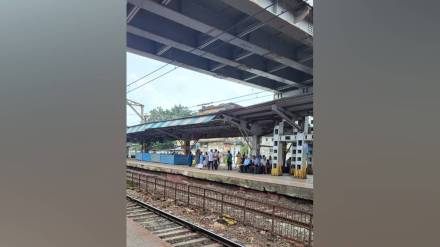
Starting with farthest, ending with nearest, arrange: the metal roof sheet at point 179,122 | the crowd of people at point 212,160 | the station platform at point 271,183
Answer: the crowd of people at point 212,160 < the metal roof sheet at point 179,122 < the station platform at point 271,183

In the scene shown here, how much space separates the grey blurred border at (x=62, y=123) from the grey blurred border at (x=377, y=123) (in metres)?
1.10

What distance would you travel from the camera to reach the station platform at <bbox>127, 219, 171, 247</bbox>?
16.1 ft

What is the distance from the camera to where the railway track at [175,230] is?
18.5ft

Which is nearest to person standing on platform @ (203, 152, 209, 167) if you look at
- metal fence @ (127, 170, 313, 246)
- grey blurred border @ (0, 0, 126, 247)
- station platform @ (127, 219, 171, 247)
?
metal fence @ (127, 170, 313, 246)

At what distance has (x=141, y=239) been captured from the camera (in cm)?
520

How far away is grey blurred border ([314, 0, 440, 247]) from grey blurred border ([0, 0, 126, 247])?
3.62 ft

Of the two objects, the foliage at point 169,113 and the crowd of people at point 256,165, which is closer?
the crowd of people at point 256,165

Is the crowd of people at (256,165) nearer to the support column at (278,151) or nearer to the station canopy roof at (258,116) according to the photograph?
the support column at (278,151)

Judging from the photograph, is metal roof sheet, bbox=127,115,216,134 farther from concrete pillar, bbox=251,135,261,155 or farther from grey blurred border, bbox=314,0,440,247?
grey blurred border, bbox=314,0,440,247

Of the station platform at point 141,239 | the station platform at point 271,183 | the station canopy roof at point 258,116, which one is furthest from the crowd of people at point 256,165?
the station platform at point 141,239

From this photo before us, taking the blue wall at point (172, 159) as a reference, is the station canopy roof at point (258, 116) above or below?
above

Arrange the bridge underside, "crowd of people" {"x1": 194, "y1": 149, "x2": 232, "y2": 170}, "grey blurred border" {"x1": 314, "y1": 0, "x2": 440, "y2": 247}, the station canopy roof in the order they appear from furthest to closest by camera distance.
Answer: "crowd of people" {"x1": 194, "y1": 149, "x2": 232, "y2": 170}
the station canopy roof
the bridge underside
"grey blurred border" {"x1": 314, "y1": 0, "x2": 440, "y2": 247}

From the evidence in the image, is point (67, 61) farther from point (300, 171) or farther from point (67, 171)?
point (300, 171)

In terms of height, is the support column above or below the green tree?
below
